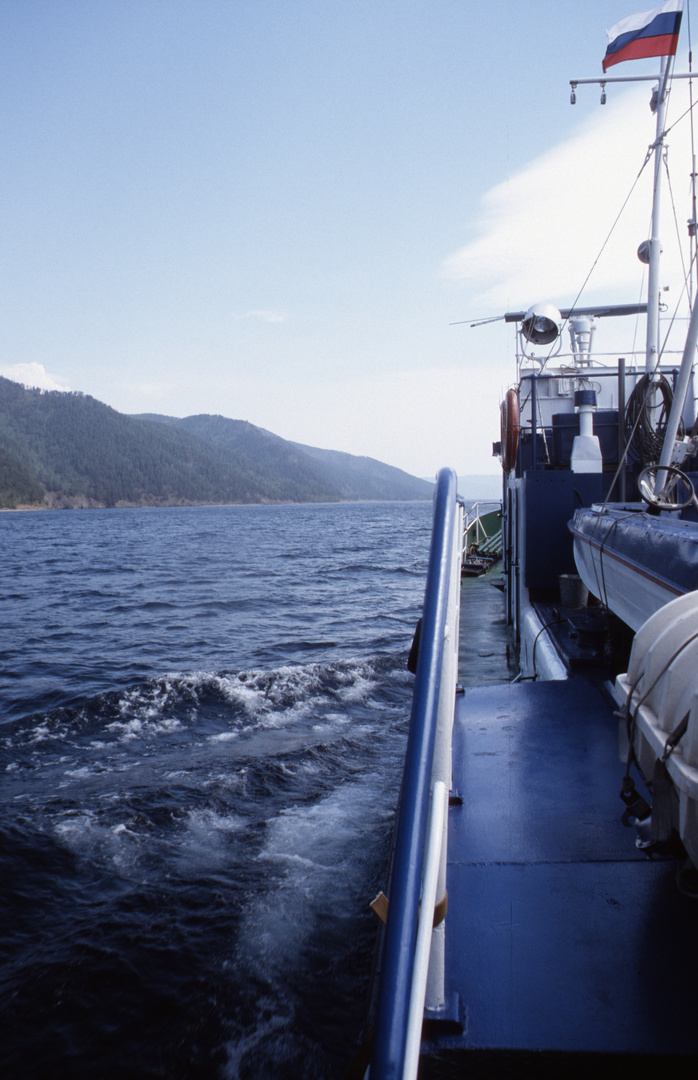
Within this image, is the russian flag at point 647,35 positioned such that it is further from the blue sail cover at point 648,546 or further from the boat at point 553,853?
the blue sail cover at point 648,546

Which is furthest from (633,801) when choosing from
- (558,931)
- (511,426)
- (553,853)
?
(511,426)

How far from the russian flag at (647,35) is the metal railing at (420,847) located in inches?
351

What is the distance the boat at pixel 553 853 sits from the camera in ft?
4.42

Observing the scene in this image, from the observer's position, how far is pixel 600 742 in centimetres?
404

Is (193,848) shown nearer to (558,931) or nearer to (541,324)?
(558,931)

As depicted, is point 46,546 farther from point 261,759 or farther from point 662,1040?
point 662,1040

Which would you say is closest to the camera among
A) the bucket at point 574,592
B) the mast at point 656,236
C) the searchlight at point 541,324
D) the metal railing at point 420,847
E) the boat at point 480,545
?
the metal railing at point 420,847

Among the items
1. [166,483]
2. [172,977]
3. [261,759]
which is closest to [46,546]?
[261,759]

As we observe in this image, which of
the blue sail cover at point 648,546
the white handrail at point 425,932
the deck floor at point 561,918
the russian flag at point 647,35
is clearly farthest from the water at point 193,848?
the russian flag at point 647,35

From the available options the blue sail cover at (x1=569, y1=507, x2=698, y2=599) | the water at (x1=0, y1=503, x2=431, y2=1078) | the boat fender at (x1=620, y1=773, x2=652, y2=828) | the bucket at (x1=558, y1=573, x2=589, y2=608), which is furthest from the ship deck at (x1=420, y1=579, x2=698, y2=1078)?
the bucket at (x1=558, y1=573, x2=589, y2=608)

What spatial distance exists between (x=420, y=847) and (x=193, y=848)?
5.02 metres

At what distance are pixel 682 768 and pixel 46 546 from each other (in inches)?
1825

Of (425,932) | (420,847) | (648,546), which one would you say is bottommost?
(425,932)

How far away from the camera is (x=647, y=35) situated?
8.04m
